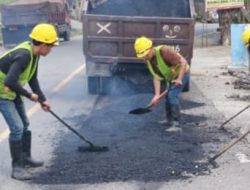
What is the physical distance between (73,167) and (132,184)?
2.97 ft

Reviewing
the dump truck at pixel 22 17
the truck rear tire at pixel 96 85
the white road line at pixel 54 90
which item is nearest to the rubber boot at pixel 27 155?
the white road line at pixel 54 90

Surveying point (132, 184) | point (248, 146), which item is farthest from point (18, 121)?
point (248, 146)

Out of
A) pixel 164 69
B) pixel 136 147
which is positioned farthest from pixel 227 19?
pixel 136 147

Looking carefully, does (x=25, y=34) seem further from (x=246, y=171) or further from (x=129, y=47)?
(x=246, y=171)

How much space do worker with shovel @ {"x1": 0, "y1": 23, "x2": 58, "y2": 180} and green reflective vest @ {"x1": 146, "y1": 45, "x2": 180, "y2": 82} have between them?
91.9 inches

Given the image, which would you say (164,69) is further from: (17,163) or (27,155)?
(17,163)

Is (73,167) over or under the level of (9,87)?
under

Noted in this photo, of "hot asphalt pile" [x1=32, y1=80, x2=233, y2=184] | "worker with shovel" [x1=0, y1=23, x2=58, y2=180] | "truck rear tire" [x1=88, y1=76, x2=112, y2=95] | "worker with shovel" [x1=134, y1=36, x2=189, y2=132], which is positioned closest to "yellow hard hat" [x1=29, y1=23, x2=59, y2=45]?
"worker with shovel" [x1=0, y1=23, x2=58, y2=180]

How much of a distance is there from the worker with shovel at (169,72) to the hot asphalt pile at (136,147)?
25 centimetres

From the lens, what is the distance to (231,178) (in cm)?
682

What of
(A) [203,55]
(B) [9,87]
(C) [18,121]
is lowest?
(A) [203,55]

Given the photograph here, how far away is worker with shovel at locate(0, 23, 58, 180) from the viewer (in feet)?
21.9

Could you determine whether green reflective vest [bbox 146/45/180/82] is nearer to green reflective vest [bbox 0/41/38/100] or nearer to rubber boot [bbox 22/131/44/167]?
rubber boot [bbox 22/131/44/167]

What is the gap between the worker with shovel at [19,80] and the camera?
666cm
